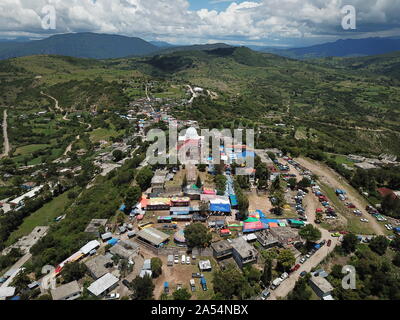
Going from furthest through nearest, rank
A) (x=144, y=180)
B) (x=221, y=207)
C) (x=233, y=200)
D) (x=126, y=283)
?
(x=144, y=180)
(x=233, y=200)
(x=221, y=207)
(x=126, y=283)

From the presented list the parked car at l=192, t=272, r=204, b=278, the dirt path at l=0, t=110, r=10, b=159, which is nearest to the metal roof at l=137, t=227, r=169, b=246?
the parked car at l=192, t=272, r=204, b=278

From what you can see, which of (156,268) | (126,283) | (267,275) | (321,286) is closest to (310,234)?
(321,286)

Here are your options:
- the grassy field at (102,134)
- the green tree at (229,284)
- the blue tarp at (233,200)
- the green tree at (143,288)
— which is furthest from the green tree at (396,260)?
the grassy field at (102,134)

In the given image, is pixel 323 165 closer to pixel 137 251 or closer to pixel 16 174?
pixel 137 251

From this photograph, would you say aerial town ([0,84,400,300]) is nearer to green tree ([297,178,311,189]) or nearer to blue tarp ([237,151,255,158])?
green tree ([297,178,311,189])

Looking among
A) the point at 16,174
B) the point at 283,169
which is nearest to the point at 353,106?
the point at 283,169

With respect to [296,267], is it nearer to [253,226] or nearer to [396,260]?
[253,226]
